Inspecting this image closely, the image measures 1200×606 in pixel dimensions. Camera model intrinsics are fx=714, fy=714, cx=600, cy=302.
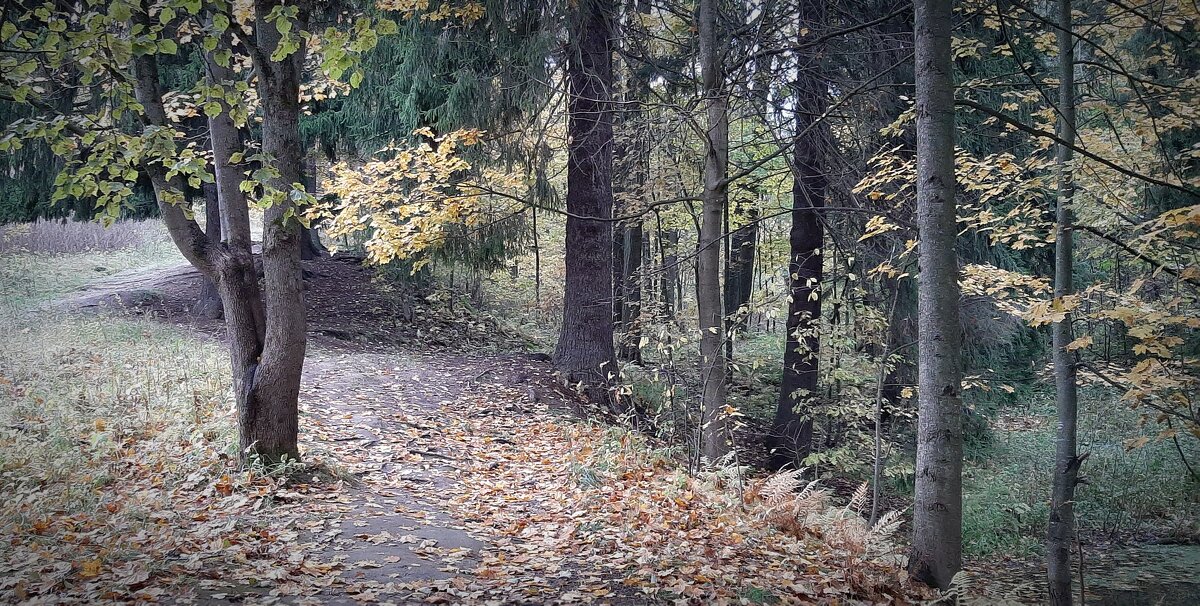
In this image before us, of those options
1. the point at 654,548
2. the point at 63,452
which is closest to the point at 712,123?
the point at 654,548

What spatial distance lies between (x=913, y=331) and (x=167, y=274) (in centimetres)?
1754

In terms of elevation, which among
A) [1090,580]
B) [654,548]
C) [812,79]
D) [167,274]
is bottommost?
[1090,580]

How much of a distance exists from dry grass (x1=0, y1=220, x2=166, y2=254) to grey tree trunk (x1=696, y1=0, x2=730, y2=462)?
20.3 metres

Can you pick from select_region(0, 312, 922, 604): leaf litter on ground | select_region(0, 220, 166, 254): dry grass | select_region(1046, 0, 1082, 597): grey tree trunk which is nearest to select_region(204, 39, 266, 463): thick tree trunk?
select_region(0, 312, 922, 604): leaf litter on ground

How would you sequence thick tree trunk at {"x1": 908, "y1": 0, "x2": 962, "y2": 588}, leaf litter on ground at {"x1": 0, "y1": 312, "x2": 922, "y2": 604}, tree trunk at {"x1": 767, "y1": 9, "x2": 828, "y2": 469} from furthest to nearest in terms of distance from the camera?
tree trunk at {"x1": 767, "y1": 9, "x2": 828, "y2": 469}
thick tree trunk at {"x1": 908, "y1": 0, "x2": 962, "y2": 588}
leaf litter on ground at {"x1": 0, "y1": 312, "x2": 922, "y2": 604}

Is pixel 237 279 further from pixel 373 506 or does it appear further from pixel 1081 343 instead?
pixel 1081 343

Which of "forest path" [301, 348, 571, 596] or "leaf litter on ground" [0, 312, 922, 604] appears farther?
"forest path" [301, 348, 571, 596]

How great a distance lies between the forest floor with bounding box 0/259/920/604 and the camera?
4477 mm

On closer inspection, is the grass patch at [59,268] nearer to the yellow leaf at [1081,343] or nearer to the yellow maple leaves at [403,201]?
the yellow maple leaves at [403,201]

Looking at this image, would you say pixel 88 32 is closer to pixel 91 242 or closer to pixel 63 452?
pixel 63 452

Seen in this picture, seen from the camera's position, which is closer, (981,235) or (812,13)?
(812,13)

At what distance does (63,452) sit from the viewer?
20.6 ft

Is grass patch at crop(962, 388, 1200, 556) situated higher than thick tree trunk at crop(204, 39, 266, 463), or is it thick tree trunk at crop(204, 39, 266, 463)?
thick tree trunk at crop(204, 39, 266, 463)

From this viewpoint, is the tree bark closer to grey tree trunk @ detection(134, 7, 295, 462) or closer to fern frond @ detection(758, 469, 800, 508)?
grey tree trunk @ detection(134, 7, 295, 462)
